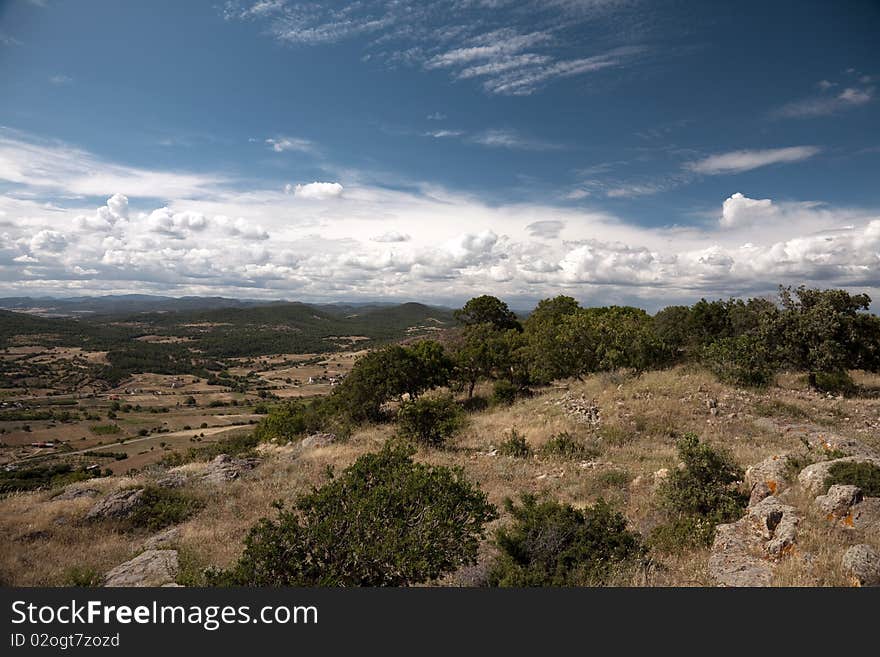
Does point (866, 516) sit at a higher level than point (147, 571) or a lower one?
higher

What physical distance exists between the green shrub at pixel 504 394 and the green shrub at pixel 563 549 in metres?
19.3

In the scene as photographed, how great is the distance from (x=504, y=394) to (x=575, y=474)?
15.4m

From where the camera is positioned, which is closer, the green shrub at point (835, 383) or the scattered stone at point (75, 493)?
the scattered stone at point (75, 493)

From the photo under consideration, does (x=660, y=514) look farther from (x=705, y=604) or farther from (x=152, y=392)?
(x=152, y=392)

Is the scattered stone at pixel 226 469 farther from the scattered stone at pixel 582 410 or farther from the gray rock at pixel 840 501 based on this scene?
the gray rock at pixel 840 501

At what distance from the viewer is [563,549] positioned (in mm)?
6496

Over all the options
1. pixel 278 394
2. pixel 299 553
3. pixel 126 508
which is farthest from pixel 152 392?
pixel 299 553

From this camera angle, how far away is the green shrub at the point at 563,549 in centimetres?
589

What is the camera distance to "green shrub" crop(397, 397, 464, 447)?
17.5 meters

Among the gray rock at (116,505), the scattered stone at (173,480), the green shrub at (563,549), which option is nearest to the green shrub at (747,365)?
the green shrub at (563,549)

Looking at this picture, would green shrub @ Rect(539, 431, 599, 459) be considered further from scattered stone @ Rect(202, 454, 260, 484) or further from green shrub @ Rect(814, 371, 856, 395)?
green shrub @ Rect(814, 371, 856, 395)

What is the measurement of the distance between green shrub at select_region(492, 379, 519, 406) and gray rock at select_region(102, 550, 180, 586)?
20366 millimetres

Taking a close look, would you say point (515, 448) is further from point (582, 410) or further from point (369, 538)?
point (369, 538)

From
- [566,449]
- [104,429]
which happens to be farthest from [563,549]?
[104,429]
